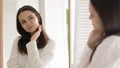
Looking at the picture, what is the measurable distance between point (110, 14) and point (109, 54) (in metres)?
0.12

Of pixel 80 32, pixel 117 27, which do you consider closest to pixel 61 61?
pixel 80 32

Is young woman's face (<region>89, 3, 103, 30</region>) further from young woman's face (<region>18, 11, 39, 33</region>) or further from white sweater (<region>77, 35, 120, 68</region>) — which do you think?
young woman's face (<region>18, 11, 39, 33</region>)

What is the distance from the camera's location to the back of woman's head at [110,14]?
0.65 m

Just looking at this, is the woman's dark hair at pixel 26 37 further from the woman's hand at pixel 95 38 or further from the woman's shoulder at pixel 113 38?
the woman's shoulder at pixel 113 38

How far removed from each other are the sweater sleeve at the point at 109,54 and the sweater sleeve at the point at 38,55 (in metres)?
0.65

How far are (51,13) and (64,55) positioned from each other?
31cm

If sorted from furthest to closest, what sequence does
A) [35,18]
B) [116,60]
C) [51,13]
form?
[51,13] < [35,18] < [116,60]

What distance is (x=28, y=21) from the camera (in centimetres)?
132

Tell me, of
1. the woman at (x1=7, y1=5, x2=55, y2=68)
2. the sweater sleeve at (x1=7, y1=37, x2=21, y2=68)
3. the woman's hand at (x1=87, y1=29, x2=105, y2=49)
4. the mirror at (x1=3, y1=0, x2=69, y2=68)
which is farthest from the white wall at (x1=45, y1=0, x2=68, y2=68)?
the woman's hand at (x1=87, y1=29, x2=105, y2=49)

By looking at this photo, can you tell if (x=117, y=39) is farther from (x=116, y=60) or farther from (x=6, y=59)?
(x=6, y=59)

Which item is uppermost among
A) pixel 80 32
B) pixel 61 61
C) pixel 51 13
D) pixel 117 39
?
pixel 117 39

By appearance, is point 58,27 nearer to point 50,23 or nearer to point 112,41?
point 50,23

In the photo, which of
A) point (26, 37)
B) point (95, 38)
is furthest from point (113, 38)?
point (26, 37)

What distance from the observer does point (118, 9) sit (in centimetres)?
65
